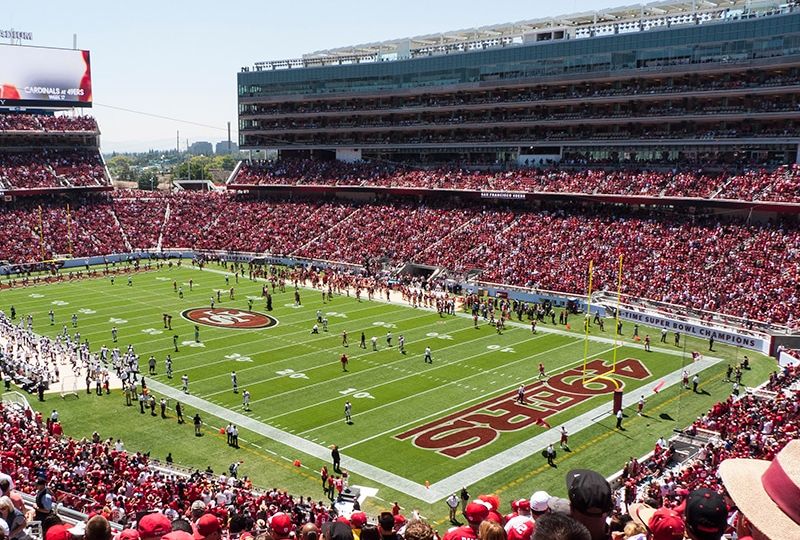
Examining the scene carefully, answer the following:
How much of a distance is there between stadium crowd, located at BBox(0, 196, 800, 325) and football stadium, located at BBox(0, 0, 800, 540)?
10.9 inches

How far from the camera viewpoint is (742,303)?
1471 inches

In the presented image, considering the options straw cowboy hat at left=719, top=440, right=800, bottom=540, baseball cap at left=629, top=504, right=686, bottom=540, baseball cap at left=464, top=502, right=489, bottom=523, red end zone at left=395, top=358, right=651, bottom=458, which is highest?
straw cowboy hat at left=719, top=440, right=800, bottom=540

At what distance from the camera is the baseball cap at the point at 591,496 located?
4.92 metres

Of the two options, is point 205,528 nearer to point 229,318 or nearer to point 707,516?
point 707,516

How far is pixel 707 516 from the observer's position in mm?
4578

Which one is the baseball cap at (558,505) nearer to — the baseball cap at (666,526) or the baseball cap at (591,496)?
the baseball cap at (591,496)

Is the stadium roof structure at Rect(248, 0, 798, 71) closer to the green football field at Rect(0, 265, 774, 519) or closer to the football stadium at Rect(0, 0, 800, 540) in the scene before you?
the football stadium at Rect(0, 0, 800, 540)

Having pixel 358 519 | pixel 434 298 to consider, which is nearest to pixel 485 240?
pixel 434 298

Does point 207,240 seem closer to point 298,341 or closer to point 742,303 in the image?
point 298,341

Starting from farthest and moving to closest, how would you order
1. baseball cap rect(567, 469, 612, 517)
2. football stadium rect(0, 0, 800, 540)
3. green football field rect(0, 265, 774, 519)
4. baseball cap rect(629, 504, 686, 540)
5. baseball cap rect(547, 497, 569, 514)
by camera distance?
1. green football field rect(0, 265, 774, 519)
2. football stadium rect(0, 0, 800, 540)
3. baseball cap rect(547, 497, 569, 514)
4. baseball cap rect(629, 504, 686, 540)
5. baseball cap rect(567, 469, 612, 517)

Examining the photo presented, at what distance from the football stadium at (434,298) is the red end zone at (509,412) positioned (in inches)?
6.3

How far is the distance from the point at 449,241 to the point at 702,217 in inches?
704

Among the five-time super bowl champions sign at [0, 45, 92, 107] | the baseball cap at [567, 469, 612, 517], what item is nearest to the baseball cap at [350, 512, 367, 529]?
the baseball cap at [567, 469, 612, 517]

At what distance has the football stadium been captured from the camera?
675 inches
